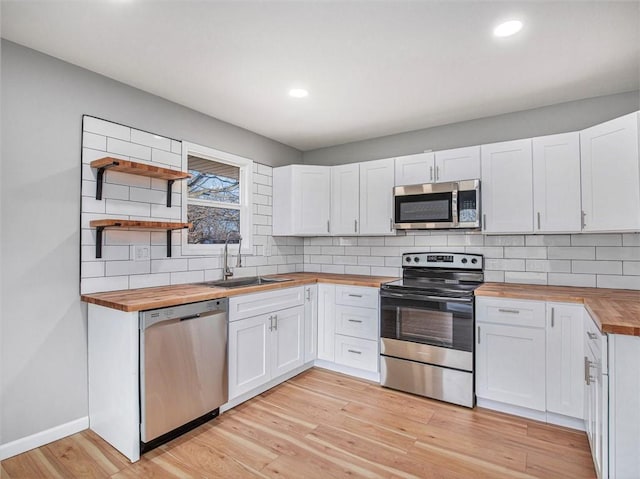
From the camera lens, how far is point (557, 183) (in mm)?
2715

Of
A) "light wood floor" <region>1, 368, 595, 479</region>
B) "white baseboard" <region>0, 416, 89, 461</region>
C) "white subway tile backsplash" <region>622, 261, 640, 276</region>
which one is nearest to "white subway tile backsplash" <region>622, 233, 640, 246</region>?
"white subway tile backsplash" <region>622, 261, 640, 276</region>

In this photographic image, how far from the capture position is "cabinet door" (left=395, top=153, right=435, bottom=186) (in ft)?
10.8

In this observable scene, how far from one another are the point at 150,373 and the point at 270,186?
243cm

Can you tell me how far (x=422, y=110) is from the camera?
3.17 meters

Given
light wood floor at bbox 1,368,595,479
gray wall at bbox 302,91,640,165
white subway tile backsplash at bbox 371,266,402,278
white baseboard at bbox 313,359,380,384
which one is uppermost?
gray wall at bbox 302,91,640,165

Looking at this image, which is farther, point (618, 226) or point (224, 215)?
point (224, 215)

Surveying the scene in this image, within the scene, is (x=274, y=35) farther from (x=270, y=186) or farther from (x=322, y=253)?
(x=322, y=253)

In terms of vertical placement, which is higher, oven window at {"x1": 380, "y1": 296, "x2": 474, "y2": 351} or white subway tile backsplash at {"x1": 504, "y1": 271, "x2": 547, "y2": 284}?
white subway tile backsplash at {"x1": 504, "y1": 271, "x2": 547, "y2": 284}

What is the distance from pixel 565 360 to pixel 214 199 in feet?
10.4

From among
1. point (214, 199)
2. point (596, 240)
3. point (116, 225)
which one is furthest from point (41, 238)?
point (596, 240)

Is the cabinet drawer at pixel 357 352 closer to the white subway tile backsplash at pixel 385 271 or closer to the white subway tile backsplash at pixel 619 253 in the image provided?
the white subway tile backsplash at pixel 385 271

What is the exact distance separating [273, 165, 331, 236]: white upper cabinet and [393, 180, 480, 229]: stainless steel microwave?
84cm

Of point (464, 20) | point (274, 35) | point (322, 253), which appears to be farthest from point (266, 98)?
point (322, 253)

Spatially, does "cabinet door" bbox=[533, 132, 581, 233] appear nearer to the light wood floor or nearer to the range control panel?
the range control panel
